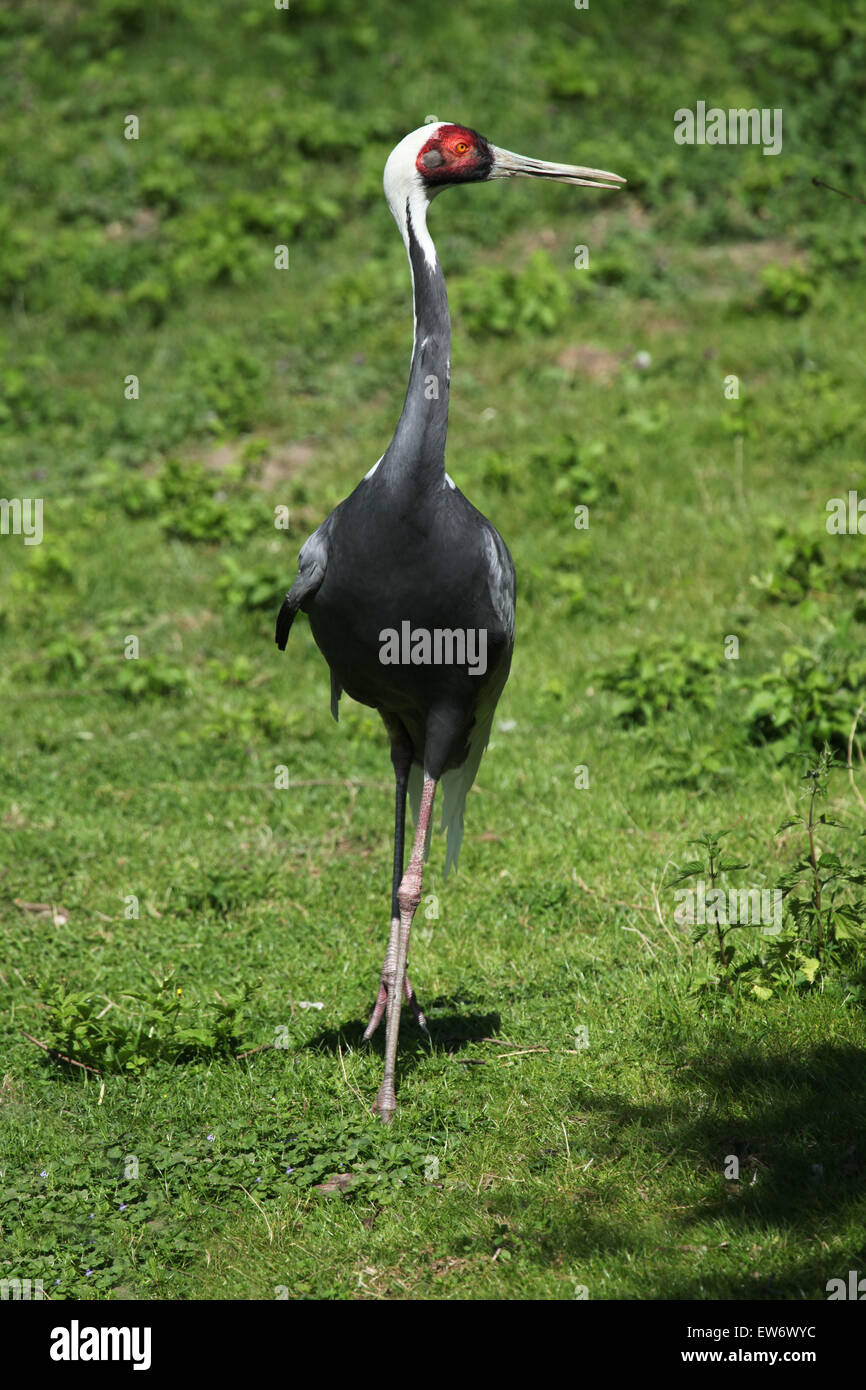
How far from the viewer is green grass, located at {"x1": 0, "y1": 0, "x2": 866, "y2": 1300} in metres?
4.73

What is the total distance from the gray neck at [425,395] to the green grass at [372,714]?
2.19 m

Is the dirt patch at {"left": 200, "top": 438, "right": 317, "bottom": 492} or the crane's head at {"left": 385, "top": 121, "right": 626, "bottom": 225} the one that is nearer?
the crane's head at {"left": 385, "top": 121, "right": 626, "bottom": 225}

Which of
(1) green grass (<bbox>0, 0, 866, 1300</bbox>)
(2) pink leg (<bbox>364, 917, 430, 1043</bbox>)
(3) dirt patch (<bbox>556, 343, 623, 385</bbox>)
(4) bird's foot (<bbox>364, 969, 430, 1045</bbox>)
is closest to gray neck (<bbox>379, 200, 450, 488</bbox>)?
(2) pink leg (<bbox>364, 917, 430, 1043</bbox>)

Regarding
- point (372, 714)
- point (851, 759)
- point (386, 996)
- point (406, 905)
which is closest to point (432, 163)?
point (406, 905)

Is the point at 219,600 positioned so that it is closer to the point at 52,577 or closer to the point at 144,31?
the point at 52,577

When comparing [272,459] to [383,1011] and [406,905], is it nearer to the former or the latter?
[383,1011]

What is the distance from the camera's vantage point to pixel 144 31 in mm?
16531

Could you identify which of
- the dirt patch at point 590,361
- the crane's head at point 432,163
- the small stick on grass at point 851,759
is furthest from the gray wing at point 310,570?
the dirt patch at point 590,361

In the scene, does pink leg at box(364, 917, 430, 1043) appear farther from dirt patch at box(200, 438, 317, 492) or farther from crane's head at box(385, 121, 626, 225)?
dirt patch at box(200, 438, 317, 492)

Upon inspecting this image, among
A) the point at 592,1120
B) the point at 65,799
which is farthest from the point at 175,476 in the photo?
the point at 592,1120

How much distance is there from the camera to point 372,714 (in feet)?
28.9

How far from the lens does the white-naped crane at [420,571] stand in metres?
5.00

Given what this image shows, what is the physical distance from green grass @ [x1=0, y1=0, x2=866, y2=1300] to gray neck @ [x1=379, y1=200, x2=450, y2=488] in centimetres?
219
